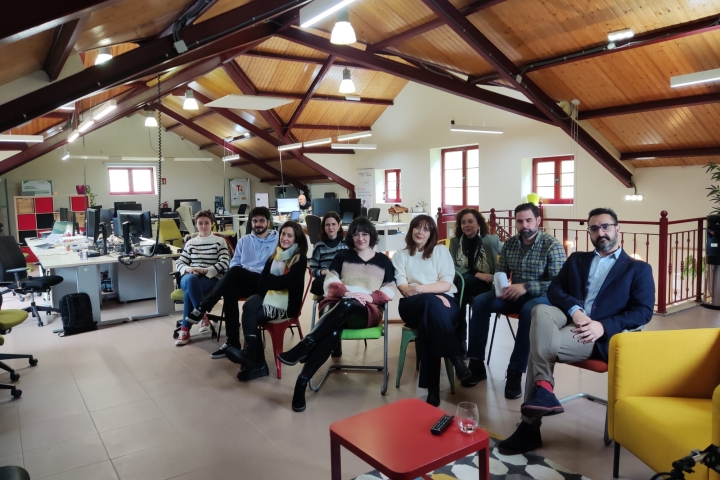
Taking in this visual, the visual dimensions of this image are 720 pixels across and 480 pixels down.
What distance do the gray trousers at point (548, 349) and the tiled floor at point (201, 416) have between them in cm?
38

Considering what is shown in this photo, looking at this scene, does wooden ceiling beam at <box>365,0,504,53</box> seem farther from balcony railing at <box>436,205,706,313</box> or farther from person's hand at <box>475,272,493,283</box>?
person's hand at <box>475,272,493,283</box>

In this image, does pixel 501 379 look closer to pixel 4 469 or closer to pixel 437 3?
pixel 4 469

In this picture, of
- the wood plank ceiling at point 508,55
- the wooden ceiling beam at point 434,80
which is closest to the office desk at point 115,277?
the wood plank ceiling at point 508,55

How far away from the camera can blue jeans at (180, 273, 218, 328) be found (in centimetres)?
461

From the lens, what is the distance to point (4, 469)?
69.4 inches

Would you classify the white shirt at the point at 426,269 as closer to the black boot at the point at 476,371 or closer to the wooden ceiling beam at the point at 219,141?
the black boot at the point at 476,371

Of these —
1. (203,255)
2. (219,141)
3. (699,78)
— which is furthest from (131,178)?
(699,78)

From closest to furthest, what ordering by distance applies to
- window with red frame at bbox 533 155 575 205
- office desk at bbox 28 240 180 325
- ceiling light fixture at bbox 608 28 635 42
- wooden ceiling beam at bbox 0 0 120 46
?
wooden ceiling beam at bbox 0 0 120 46
office desk at bbox 28 240 180 325
ceiling light fixture at bbox 608 28 635 42
window with red frame at bbox 533 155 575 205

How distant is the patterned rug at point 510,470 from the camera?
2342mm

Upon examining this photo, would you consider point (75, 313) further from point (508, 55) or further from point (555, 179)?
point (555, 179)

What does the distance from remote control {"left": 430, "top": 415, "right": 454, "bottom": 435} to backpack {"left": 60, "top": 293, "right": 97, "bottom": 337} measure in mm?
4373

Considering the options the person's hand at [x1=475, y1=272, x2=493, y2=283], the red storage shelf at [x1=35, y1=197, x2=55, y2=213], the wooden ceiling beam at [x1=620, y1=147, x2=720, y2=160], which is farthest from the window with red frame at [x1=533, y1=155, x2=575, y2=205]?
the red storage shelf at [x1=35, y1=197, x2=55, y2=213]

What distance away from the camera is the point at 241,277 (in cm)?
421

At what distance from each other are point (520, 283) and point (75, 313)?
4.28 meters
